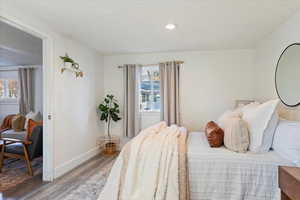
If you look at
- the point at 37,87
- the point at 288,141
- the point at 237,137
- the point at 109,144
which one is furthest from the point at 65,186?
the point at 37,87

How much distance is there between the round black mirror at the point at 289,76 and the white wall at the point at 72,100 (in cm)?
326

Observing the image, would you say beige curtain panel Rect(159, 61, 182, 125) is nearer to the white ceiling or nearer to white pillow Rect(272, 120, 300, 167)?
the white ceiling

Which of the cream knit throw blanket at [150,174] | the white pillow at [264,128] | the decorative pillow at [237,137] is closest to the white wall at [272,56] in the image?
the white pillow at [264,128]

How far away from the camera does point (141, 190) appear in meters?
1.75

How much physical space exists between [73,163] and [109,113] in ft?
4.19

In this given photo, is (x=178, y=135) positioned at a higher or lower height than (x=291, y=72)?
lower

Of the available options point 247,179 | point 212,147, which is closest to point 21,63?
point 212,147

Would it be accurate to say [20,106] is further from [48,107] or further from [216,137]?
[216,137]

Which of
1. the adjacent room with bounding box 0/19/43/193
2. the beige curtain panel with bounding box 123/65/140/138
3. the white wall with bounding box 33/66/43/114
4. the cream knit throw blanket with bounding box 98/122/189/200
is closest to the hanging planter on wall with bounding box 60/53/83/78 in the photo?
the adjacent room with bounding box 0/19/43/193

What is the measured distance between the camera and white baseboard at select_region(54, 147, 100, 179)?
113 inches

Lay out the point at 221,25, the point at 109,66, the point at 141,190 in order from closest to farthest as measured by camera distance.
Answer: the point at 141,190
the point at 221,25
the point at 109,66

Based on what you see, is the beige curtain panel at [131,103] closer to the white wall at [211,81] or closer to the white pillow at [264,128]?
the white wall at [211,81]

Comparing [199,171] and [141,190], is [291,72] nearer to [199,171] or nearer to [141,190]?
[199,171]

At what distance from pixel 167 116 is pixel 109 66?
184 centimetres
